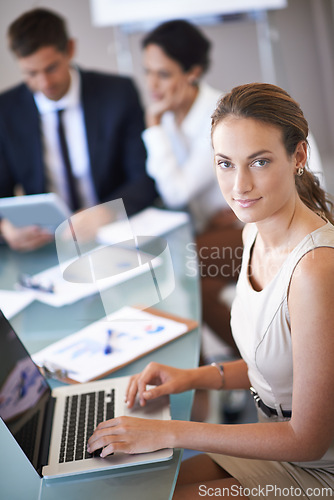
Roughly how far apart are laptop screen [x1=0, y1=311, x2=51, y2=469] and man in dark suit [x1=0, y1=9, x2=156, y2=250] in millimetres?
1328

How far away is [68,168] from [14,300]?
1.00 metres

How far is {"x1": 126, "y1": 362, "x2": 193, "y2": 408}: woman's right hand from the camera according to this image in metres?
1.04

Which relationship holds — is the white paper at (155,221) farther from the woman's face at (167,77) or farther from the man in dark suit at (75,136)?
the woman's face at (167,77)

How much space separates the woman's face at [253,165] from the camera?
83 cm

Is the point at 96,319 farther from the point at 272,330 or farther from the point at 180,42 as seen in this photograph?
Result: the point at 180,42

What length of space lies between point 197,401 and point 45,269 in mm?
712

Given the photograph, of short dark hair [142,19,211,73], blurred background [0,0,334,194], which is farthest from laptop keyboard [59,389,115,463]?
blurred background [0,0,334,194]

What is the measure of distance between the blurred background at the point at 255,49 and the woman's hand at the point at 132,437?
125 inches

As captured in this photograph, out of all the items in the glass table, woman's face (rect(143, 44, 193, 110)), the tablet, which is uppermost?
woman's face (rect(143, 44, 193, 110))

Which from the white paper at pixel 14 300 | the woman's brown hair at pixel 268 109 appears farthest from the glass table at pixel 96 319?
the woman's brown hair at pixel 268 109

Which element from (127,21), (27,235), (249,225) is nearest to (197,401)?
(27,235)

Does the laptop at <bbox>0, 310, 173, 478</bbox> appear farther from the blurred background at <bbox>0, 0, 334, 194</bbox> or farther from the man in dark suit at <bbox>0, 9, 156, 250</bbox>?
the blurred background at <bbox>0, 0, 334, 194</bbox>

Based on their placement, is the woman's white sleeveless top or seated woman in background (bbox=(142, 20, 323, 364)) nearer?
the woman's white sleeveless top

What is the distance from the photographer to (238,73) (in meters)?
4.25
